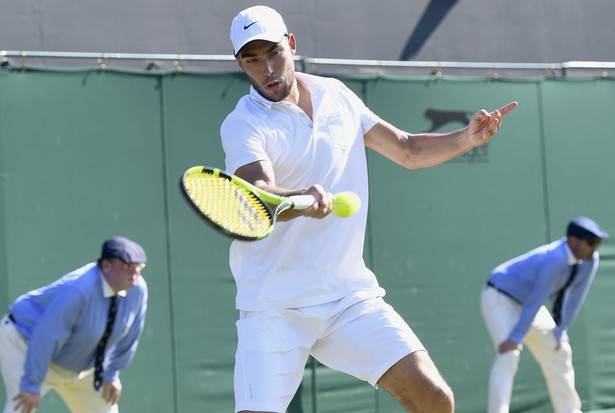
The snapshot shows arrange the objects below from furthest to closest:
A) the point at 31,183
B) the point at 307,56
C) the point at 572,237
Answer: the point at 307,56 → the point at 572,237 → the point at 31,183

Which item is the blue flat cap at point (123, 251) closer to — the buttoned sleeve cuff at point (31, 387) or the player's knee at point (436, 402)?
the buttoned sleeve cuff at point (31, 387)

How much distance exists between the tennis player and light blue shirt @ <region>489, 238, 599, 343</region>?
135 inches

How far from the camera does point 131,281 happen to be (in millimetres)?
5969

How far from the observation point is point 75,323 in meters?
5.98

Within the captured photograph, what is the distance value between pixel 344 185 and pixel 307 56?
422 cm

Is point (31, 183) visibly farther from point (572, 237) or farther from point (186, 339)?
point (572, 237)

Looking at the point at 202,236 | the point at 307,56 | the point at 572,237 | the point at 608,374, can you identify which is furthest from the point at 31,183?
the point at 608,374

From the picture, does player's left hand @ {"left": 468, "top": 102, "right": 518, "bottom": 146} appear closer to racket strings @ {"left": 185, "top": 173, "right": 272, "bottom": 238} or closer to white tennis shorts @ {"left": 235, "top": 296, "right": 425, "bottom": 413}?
white tennis shorts @ {"left": 235, "top": 296, "right": 425, "bottom": 413}

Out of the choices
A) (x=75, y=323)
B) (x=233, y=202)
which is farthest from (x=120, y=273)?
(x=233, y=202)

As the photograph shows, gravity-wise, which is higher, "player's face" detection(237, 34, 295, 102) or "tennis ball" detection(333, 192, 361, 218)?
"player's face" detection(237, 34, 295, 102)

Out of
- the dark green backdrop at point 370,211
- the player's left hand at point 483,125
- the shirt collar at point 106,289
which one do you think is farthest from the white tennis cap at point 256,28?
the dark green backdrop at point 370,211

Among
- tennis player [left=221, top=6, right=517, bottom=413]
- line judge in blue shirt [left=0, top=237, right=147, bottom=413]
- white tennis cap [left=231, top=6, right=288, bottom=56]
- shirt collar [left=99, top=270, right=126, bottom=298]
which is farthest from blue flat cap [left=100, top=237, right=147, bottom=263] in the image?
white tennis cap [left=231, top=6, right=288, bottom=56]

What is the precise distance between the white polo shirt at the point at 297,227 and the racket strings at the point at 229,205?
0.22 metres

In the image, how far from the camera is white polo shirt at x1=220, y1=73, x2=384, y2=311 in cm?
377
